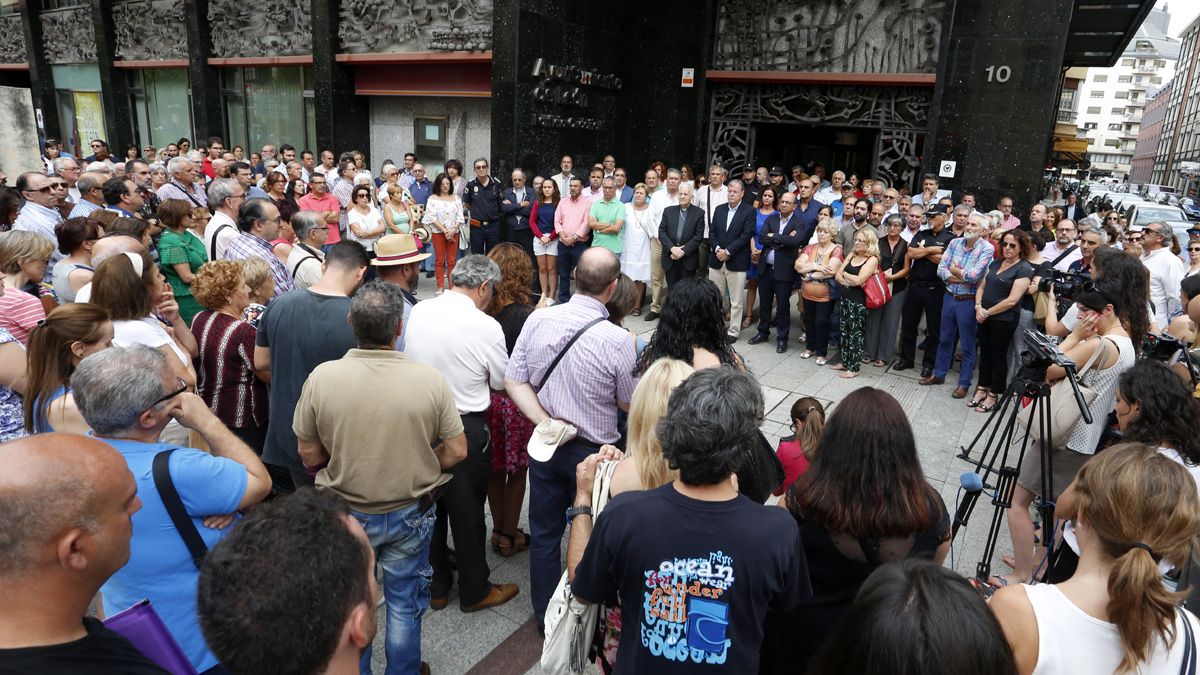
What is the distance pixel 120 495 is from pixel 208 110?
746 inches

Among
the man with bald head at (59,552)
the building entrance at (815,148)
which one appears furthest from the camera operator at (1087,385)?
the building entrance at (815,148)

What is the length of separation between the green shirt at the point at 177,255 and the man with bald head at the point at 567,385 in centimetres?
317

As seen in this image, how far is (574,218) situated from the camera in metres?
9.38

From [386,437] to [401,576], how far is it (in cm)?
62

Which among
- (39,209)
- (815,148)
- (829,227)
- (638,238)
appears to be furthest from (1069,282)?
(815,148)

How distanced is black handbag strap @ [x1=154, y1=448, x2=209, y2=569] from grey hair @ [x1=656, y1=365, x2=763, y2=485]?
1.44 m

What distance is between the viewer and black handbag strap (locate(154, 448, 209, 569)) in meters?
2.02

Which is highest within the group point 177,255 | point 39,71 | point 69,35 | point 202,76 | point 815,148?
point 69,35

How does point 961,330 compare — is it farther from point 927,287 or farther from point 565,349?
point 565,349

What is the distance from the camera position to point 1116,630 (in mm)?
1722

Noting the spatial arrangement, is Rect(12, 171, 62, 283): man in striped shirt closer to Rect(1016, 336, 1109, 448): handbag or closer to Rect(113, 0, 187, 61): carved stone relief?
Rect(1016, 336, 1109, 448): handbag

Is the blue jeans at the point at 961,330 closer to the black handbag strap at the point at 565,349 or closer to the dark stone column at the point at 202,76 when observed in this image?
the black handbag strap at the point at 565,349

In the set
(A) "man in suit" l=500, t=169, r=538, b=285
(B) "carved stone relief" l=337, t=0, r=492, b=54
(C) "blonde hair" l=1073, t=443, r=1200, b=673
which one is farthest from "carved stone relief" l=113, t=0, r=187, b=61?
(C) "blonde hair" l=1073, t=443, r=1200, b=673

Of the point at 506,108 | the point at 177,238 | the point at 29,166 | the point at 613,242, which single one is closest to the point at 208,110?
the point at 29,166
